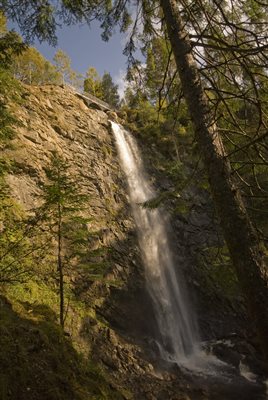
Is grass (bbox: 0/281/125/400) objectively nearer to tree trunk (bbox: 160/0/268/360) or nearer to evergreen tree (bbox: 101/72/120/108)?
tree trunk (bbox: 160/0/268/360)

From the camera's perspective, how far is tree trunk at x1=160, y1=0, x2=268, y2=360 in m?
3.38

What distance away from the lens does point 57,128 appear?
15891 mm

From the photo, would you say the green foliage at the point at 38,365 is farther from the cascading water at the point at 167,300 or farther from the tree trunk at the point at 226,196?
the cascading water at the point at 167,300

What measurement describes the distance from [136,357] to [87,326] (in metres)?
1.72

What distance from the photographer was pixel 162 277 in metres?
14.4

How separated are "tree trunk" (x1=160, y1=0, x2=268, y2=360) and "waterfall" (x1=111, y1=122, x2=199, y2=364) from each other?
8127 millimetres

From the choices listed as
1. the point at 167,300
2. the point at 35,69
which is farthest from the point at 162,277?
the point at 35,69

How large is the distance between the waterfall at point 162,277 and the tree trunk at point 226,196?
26.7 feet

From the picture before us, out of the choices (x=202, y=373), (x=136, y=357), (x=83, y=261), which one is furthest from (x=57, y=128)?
(x=202, y=373)

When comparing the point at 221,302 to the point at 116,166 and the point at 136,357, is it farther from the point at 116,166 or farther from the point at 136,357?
the point at 116,166

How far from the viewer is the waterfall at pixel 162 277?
12.3 m

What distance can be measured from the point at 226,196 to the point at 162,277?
11.2 metres

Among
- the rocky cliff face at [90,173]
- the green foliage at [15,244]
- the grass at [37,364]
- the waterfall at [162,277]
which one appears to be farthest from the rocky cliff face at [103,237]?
the grass at [37,364]

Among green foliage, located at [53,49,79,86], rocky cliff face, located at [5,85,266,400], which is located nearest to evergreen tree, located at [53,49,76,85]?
green foliage, located at [53,49,79,86]
